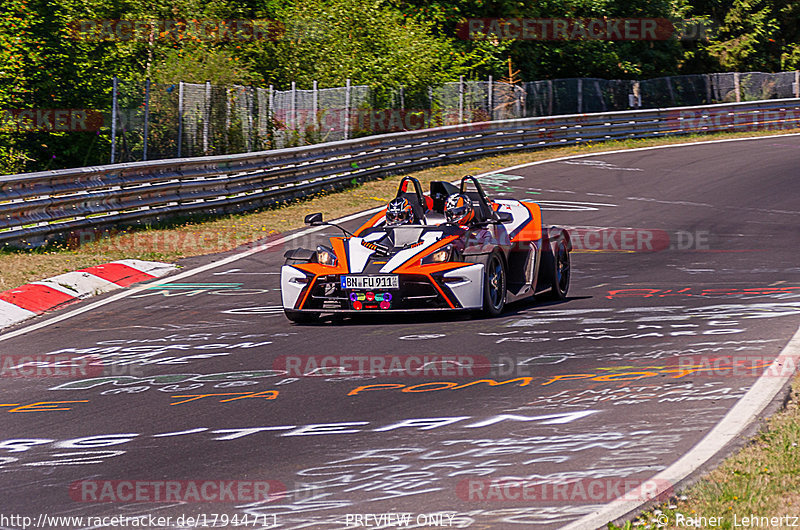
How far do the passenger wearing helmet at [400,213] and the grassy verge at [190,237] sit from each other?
4.93 metres

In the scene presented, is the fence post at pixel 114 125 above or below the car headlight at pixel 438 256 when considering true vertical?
above

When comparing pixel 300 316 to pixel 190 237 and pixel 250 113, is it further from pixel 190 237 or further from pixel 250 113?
pixel 250 113

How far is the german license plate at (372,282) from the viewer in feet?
33.9

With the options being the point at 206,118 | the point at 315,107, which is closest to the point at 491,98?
the point at 315,107

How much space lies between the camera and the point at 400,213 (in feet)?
37.4

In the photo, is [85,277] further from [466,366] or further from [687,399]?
[687,399]

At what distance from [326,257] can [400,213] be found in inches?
42.7

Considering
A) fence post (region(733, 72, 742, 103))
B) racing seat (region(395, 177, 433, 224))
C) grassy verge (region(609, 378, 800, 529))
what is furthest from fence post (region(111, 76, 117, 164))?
fence post (region(733, 72, 742, 103))

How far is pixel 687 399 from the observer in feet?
23.3

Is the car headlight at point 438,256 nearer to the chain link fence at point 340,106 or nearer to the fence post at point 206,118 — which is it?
the chain link fence at point 340,106

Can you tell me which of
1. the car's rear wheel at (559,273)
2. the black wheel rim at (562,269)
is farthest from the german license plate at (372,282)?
the black wheel rim at (562,269)

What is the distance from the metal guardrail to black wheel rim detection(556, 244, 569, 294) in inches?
306

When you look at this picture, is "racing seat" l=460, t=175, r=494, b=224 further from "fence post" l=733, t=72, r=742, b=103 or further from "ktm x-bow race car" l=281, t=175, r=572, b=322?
"fence post" l=733, t=72, r=742, b=103

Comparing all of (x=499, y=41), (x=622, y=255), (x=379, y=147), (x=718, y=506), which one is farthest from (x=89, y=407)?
(x=499, y=41)
